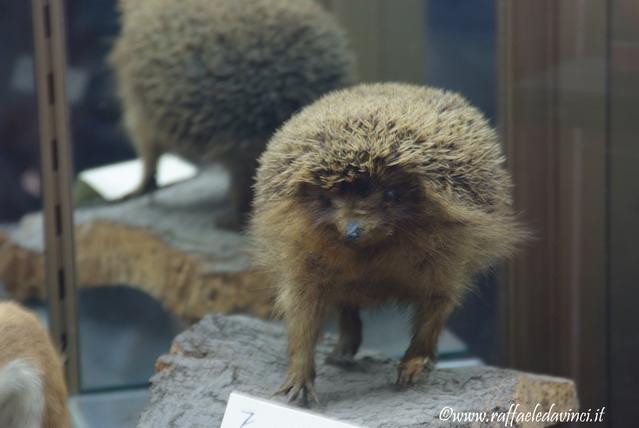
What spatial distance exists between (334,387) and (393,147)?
1.59ft

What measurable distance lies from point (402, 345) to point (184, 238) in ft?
1.90

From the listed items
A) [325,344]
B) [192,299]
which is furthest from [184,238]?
[325,344]

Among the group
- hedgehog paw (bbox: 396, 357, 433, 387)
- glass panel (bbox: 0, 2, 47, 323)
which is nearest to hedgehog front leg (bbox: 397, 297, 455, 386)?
hedgehog paw (bbox: 396, 357, 433, 387)

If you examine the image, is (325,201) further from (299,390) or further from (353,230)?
(299,390)

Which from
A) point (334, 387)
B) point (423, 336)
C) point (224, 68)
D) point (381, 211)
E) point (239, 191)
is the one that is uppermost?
point (224, 68)

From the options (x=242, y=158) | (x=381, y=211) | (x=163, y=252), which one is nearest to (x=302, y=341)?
(x=381, y=211)

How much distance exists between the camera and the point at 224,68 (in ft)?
7.58

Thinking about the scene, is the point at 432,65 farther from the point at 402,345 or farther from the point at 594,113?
the point at 402,345

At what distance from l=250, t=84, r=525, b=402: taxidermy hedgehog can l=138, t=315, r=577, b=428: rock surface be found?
0.21 ft

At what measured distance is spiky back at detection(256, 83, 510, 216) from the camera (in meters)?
1.55

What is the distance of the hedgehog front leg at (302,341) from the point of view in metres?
1.71

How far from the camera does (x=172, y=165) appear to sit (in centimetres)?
250

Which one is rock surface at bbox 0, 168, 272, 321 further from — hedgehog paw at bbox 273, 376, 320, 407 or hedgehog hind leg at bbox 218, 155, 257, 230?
hedgehog paw at bbox 273, 376, 320, 407

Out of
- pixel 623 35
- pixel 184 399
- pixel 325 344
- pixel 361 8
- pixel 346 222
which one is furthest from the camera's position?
pixel 361 8
